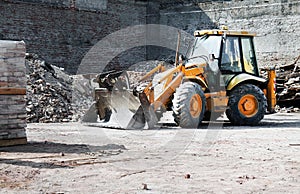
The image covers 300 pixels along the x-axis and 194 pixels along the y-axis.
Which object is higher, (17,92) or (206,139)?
(17,92)

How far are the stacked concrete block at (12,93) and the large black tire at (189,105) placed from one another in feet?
11.5

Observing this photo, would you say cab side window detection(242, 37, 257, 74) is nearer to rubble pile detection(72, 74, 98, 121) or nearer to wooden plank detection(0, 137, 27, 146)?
rubble pile detection(72, 74, 98, 121)

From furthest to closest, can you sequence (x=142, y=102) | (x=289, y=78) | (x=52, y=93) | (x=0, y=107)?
(x=289, y=78), (x=52, y=93), (x=142, y=102), (x=0, y=107)

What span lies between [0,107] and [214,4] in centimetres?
1605

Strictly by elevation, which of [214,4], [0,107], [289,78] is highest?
[214,4]

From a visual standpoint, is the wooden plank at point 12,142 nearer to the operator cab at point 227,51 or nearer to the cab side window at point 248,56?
the operator cab at point 227,51

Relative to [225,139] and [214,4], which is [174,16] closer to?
[214,4]

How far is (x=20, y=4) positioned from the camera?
1939cm

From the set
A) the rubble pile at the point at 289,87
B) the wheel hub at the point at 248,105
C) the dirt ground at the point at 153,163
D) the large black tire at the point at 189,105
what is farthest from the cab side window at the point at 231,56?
the rubble pile at the point at 289,87

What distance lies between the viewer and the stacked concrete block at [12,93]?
7.05 m

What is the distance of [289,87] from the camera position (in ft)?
54.0

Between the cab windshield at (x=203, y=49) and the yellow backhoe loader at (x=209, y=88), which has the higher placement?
the cab windshield at (x=203, y=49)

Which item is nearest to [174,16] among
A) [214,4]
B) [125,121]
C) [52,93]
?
[214,4]

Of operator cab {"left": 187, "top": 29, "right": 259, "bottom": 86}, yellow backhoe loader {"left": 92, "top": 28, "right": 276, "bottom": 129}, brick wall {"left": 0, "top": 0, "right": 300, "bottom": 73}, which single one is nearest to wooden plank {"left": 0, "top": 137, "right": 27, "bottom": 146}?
yellow backhoe loader {"left": 92, "top": 28, "right": 276, "bottom": 129}
